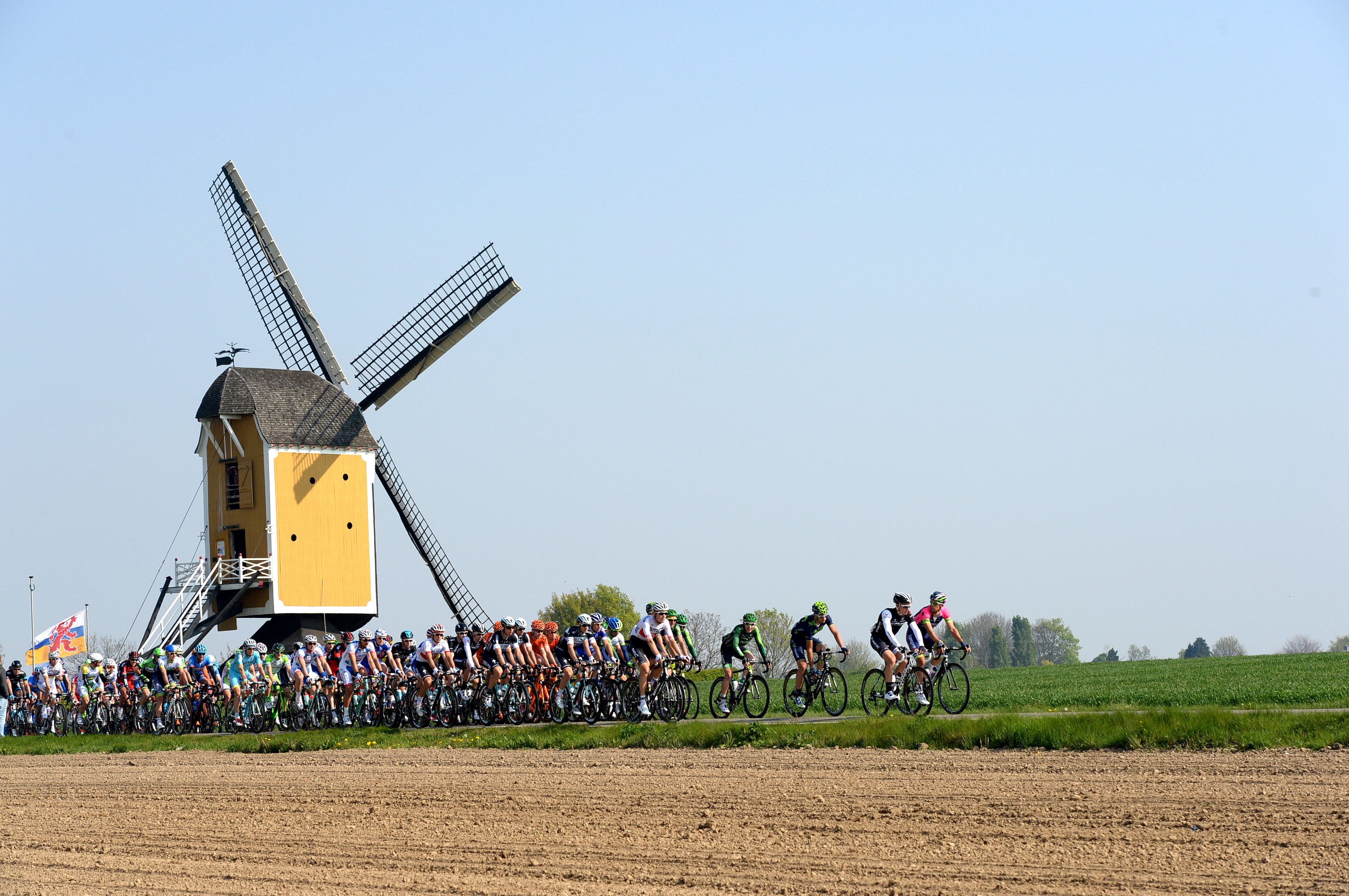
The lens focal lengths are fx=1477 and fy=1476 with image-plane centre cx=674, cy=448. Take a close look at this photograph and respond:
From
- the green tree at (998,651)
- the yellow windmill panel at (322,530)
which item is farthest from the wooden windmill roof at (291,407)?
the green tree at (998,651)

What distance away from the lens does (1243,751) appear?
1455 centimetres

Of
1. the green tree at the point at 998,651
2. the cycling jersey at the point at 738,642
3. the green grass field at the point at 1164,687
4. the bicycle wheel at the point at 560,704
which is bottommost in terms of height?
the green tree at the point at 998,651

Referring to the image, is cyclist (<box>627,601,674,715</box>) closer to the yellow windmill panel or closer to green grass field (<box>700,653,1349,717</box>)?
green grass field (<box>700,653,1349,717</box>)

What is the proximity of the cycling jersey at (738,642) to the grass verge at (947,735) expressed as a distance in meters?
1.97

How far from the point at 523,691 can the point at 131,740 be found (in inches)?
344

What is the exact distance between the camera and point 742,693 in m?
21.7

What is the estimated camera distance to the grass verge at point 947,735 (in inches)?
Answer: 600

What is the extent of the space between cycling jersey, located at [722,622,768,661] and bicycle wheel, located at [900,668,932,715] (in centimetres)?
238

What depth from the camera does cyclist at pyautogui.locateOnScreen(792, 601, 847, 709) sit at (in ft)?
67.9

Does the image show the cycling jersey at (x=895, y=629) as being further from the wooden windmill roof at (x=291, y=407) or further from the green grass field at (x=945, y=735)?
the wooden windmill roof at (x=291, y=407)

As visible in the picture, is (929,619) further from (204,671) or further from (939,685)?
(204,671)

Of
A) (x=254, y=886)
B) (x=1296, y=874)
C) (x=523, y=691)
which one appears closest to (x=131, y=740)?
(x=523, y=691)

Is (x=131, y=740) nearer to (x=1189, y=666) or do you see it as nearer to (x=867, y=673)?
(x=867, y=673)

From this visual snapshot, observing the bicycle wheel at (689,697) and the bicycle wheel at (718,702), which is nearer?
the bicycle wheel at (689,697)
